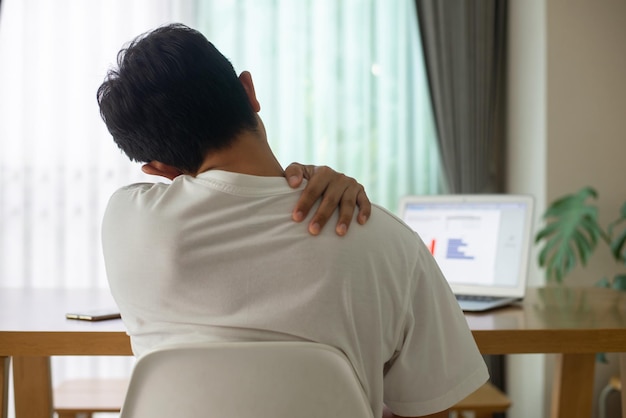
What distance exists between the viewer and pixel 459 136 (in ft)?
11.7

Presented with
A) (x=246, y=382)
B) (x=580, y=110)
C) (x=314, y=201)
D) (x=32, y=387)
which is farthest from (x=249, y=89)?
(x=580, y=110)

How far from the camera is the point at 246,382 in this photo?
2.89 ft

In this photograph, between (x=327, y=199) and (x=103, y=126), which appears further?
(x=103, y=126)

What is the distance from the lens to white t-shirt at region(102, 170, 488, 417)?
0.95 meters

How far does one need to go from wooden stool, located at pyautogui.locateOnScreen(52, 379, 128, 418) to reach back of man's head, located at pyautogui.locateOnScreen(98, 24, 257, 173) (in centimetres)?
116

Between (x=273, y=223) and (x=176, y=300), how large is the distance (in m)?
0.16

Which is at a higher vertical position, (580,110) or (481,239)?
(580,110)

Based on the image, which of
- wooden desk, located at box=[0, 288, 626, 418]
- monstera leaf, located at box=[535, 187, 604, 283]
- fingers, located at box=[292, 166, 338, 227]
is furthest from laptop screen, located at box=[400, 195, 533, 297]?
fingers, located at box=[292, 166, 338, 227]

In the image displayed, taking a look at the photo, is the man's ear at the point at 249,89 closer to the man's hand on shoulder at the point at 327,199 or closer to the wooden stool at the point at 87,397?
the man's hand on shoulder at the point at 327,199

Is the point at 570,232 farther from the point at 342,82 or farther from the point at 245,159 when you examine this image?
the point at 245,159

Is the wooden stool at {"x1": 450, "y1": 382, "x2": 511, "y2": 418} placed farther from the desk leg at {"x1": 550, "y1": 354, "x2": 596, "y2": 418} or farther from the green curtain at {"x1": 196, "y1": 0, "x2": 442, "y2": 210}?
the green curtain at {"x1": 196, "y1": 0, "x2": 442, "y2": 210}

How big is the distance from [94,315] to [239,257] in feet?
2.38

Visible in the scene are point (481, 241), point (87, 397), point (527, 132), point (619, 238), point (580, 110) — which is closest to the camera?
point (481, 241)

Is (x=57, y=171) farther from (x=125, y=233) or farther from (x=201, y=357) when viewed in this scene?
(x=201, y=357)
